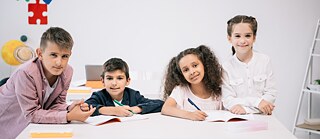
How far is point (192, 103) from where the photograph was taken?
217 centimetres

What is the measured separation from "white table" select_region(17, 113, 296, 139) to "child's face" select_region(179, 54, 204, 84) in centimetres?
33

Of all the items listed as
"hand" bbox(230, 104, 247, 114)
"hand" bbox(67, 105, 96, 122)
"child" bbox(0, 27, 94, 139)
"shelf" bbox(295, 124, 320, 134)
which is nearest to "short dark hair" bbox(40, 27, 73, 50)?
"child" bbox(0, 27, 94, 139)

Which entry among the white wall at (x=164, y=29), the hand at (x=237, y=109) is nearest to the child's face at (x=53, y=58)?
the hand at (x=237, y=109)

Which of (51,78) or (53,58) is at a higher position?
(53,58)

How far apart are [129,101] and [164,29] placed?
2.26 metres

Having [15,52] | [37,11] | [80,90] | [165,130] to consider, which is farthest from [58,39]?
[37,11]

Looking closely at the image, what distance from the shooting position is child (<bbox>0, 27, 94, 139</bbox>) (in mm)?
1800

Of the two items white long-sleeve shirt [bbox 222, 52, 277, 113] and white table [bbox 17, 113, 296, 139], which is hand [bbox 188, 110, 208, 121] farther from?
white long-sleeve shirt [bbox 222, 52, 277, 113]

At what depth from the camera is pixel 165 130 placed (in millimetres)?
1688

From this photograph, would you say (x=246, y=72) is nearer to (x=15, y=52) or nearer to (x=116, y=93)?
(x=116, y=93)

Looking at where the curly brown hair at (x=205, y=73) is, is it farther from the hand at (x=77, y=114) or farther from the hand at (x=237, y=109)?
the hand at (x=77, y=114)

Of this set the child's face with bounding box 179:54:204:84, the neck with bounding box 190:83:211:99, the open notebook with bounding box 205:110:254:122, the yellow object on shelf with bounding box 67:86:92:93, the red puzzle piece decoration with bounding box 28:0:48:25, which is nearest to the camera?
the open notebook with bounding box 205:110:254:122

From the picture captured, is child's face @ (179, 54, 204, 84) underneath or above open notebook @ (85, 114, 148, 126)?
above

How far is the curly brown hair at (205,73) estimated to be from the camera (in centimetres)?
223
